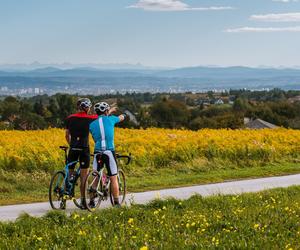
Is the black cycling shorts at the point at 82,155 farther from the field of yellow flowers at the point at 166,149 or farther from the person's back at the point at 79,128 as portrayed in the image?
the field of yellow flowers at the point at 166,149

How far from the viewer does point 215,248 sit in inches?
263

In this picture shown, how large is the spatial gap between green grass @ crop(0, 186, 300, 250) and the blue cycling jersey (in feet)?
4.66

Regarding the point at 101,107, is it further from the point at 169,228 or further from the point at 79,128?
the point at 169,228

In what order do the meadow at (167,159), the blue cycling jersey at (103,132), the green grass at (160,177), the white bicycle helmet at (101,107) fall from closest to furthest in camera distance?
the blue cycling jersey at (103,132)
the white bicycle helmet at (101,107)
the green grass at (160,177)
the meadow at (167,159)

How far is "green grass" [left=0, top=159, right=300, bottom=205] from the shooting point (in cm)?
1355

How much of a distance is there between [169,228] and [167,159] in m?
10.8

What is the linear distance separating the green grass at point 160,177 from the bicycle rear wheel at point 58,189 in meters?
1.39

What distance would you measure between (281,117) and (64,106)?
35.1 m

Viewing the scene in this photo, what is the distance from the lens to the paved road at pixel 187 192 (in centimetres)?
1095

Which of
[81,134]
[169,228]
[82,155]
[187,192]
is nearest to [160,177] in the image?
[187,192]

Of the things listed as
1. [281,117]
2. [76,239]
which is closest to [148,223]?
[76,239]

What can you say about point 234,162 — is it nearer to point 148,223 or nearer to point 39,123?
point 148,223

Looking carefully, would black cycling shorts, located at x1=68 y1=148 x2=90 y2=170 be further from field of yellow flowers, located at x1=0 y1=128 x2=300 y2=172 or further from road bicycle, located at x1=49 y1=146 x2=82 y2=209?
field of yellow flowers, located at x1=0 y1=128 x2=300 y2=172

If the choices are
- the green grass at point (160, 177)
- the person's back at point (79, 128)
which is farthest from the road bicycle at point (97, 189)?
the green grass at point (160, 177)
